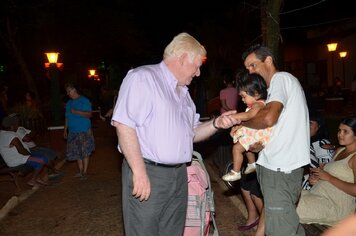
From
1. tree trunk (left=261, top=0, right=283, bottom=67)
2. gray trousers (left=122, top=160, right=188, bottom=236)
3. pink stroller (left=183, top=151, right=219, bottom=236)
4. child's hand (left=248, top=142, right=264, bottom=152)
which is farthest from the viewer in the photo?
tree trunk (left=261, top=0, right=283, bottom=67)

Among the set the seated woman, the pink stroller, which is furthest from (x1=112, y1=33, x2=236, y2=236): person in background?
the seated woman

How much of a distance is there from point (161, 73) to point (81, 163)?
6.57m

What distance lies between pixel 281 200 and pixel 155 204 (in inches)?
38.6

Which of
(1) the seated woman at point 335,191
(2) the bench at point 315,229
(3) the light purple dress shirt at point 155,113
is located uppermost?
(3) the light purple dress shirt at point 155,113

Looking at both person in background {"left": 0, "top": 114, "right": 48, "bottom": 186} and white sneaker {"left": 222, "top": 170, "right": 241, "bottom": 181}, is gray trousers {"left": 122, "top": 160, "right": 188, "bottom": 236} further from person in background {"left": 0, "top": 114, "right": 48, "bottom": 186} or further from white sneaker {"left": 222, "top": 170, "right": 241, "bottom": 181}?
person in background {"left": 0, "top": 114, "right": 48, "bottom": 186}

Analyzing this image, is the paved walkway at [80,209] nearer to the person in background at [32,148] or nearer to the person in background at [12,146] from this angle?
the person in background at [32,148]

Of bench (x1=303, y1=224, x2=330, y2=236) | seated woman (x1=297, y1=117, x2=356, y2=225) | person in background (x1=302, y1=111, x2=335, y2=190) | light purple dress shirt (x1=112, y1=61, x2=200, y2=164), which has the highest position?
light purple dress shirt (x1=112, y1=61, x2=200, y2=164)

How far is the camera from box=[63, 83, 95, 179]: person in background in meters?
8.88

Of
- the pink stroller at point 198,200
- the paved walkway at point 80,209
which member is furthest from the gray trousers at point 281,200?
the paved walkway at point 80,209

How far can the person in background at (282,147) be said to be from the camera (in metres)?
3.20

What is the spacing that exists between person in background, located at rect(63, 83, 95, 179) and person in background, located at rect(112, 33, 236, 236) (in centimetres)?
596

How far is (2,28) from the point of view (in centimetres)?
2145

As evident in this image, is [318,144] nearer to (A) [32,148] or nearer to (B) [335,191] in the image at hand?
(B) [335,191]

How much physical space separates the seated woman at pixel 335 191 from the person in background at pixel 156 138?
1660 mm
